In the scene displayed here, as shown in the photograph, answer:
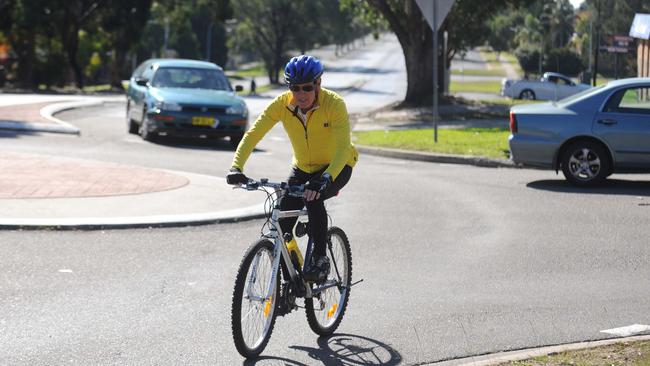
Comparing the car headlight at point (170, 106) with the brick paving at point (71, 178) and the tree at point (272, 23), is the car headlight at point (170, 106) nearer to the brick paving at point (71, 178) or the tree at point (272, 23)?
the brick paving at point (71, 178)

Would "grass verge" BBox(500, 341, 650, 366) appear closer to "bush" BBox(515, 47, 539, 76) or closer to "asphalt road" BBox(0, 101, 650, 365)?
"asphalt road" BBox(0, 101, 650, 365)

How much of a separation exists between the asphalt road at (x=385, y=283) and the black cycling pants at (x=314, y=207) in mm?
632

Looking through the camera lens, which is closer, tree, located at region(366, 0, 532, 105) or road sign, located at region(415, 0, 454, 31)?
road sign, located at region(415, 0, 454, 31)

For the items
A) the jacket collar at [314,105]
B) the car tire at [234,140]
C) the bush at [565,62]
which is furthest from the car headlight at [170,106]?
the bush at [565,62]

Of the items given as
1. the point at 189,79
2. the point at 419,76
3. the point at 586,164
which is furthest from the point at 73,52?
the point at 586,164

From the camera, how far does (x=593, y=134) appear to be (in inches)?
602

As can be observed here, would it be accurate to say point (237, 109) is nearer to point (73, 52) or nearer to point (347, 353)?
point (347, 353)

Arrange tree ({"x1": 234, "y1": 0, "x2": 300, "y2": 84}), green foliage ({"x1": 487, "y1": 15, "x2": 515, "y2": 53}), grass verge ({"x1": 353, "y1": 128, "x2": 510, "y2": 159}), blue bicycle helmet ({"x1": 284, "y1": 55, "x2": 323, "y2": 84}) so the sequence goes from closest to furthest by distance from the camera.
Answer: blue bicycle helmet ({"x1": 284, "y1": 55, "x2": 323, "y2": 84}) → grass verge ({"x1": 353, "y1": 128, "x2": 510, "y2": 159}) → tree ({"x1": 234, "y1": 0, "x2": 300, "y2": 84}) → green foliage ({"x1": 487, "y1": 15, "x2": 515, "y2": 53})

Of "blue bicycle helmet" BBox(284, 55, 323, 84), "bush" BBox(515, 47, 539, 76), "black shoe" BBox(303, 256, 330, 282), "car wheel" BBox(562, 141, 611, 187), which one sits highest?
"blue bicycle helmet" BBox(284, 55, 323, 84)

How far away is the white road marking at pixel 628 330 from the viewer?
7192 mm

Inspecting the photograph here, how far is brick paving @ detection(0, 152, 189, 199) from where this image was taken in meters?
13.1

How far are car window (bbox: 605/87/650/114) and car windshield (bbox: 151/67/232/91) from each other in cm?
965

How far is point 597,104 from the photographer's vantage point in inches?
609

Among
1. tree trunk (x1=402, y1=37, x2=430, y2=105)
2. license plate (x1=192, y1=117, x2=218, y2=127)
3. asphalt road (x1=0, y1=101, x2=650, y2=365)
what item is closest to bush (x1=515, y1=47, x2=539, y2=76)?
tree trunk (x1=402, y1=37, x2=430, y2=105)
